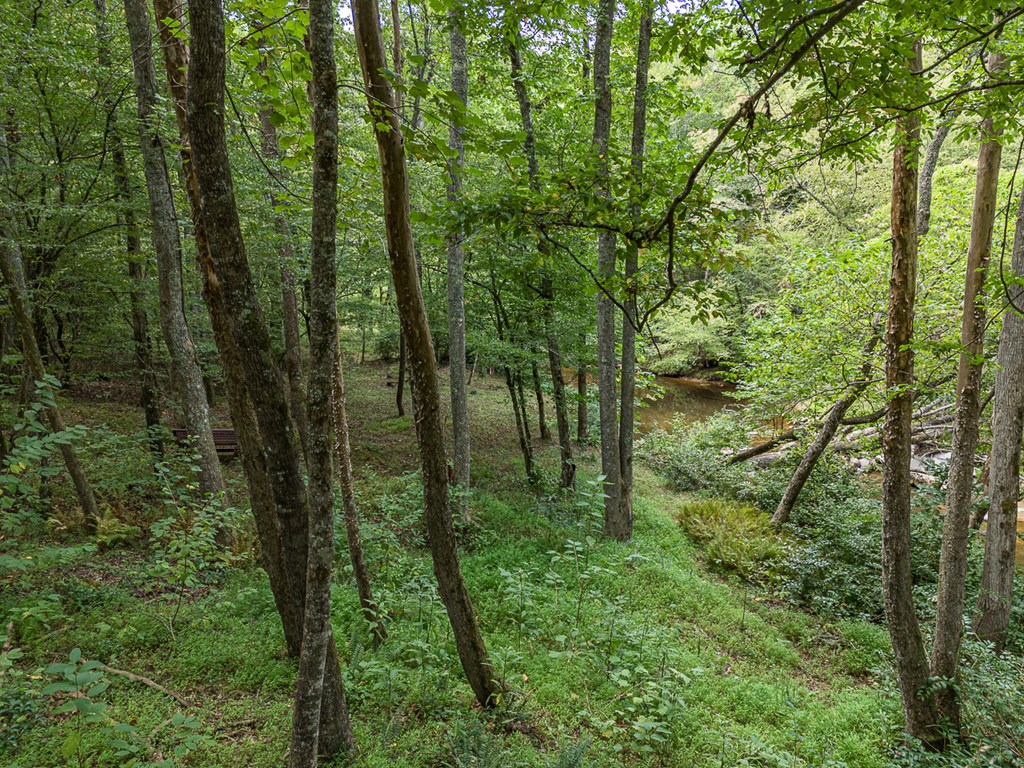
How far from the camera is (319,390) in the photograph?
2682 mm

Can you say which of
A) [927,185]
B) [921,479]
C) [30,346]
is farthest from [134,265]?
[921,479]

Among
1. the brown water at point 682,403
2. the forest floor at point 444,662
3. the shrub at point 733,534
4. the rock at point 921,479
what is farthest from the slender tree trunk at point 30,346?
the rock at point 921,479

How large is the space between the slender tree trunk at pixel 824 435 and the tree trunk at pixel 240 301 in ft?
25.7

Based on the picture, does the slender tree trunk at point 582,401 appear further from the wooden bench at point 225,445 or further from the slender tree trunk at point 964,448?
the wooden bench at point 225,445

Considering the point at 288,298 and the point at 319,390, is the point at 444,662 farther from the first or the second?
the point at 288,298

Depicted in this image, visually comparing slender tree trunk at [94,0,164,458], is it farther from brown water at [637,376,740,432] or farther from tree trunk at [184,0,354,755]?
brown water at [637,376,740,432]

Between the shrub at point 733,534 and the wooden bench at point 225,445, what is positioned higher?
the wooden bench at point 225,445

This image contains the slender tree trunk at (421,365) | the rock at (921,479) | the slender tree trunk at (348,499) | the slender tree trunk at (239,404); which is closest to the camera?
the slender tree trunk at (421,365)

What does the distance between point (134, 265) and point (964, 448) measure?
43.2 feet

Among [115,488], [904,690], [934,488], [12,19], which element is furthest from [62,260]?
[934,488]

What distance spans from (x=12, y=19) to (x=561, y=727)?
10.9 m

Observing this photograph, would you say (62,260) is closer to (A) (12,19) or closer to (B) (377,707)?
(A) (12,19)

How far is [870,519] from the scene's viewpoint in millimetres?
9453

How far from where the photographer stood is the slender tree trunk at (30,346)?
5.46m
